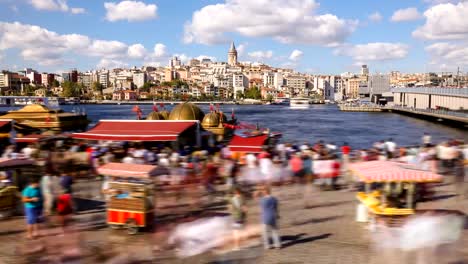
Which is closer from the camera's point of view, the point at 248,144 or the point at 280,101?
the point at 248,144

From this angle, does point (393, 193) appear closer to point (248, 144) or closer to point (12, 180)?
point (12, 180)

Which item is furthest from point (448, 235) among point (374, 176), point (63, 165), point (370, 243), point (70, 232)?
point (63, 165)

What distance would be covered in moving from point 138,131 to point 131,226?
9.90 meters

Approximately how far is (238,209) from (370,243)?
6.72 feet

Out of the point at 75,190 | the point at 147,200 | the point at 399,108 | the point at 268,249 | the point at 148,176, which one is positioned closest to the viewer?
the point at 268,249

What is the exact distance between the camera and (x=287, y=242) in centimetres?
693

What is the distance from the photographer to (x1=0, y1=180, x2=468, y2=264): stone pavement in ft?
18.8

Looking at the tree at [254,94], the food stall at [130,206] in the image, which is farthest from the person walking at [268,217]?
the tree at [254,94]

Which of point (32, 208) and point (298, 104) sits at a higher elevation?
point (32, 208)

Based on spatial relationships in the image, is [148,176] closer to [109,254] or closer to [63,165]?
[109,254]

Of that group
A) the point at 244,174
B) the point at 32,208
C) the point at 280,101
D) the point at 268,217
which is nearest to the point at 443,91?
the point at 244,174

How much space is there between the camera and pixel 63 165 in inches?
464

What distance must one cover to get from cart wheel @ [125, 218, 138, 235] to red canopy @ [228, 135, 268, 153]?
7.90 meters

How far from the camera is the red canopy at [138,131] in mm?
16062
